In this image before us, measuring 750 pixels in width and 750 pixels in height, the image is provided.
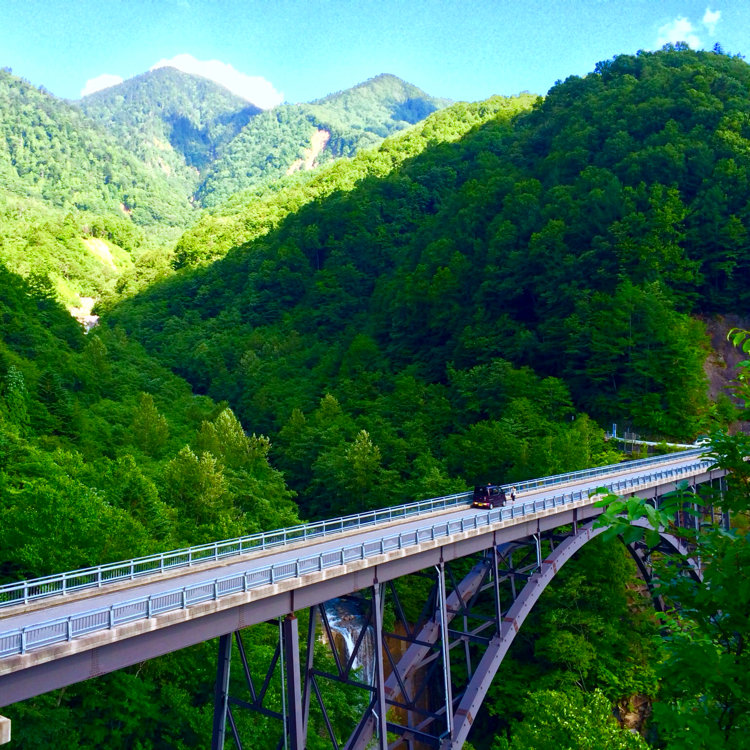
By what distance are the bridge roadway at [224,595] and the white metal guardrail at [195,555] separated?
39 cm

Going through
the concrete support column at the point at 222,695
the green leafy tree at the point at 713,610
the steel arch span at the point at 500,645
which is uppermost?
the green leafy tree at the point at 713,610

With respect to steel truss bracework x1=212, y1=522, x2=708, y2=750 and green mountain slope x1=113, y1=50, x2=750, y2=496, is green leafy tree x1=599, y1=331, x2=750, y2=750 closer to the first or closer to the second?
steel truss bracework x1=212, y1=522, x2=708, y2=750

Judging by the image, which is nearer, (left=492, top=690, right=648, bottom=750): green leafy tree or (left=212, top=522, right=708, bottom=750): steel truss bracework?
(left=212, top=522, right=708, bottom=750): steel truss bracework

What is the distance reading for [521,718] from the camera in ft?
124

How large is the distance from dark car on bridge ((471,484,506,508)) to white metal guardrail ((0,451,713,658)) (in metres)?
4.50

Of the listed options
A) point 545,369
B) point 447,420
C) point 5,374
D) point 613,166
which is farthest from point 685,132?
point 5,374

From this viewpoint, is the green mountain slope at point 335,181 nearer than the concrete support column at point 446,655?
No

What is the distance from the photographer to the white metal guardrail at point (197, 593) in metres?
13.0

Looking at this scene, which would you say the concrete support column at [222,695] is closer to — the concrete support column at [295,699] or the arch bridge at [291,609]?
the arch bridge at [291,609]

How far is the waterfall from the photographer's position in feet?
117

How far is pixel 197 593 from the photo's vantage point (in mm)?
16266

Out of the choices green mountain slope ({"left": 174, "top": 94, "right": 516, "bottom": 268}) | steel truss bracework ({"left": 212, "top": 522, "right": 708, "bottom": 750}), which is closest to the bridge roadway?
steel truss bracework ({"left": 212, "top": 522, "right": 708, "bottom": 750})

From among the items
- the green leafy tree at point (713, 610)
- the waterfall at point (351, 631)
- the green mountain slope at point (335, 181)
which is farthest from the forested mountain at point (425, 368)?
the green leafy tree at point (713, 610)

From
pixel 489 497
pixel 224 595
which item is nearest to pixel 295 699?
pixel 224 595
